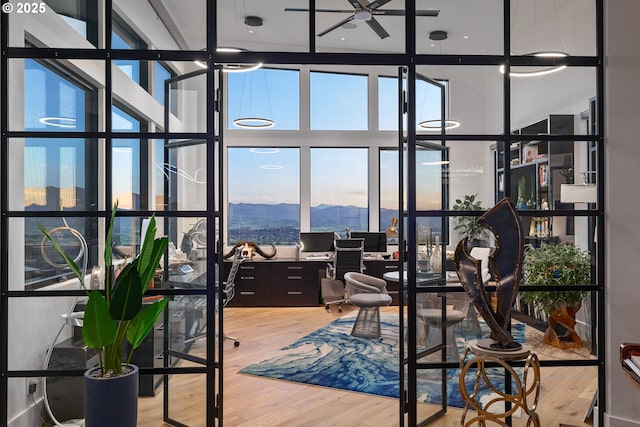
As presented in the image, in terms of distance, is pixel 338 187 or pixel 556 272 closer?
pixel 556 272

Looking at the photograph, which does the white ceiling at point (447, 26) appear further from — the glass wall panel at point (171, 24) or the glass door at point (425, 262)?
the glass door at point (425, 262)

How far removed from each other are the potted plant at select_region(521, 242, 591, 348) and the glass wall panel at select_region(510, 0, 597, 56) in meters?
1.14

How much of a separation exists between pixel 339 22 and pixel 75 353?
8.08 feet

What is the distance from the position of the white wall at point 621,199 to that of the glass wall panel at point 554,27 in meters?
0.10

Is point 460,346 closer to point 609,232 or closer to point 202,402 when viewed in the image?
point 609,232

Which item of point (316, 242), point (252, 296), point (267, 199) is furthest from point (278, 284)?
point (267, 199)

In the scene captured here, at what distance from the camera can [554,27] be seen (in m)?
2.75

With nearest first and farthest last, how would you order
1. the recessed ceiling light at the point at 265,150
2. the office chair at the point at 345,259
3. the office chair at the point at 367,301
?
1. the office chair at the point at 367,301
2. the office chair at the point at 345,259
3. the recessed ceiling light at the point at 265,150

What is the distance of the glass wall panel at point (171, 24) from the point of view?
107 inches

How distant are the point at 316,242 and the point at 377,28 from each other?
4857 mm

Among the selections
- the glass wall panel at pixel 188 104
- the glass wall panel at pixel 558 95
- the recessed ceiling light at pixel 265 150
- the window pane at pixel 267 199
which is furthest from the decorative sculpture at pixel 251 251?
the glass wall panel at pixel 558 95

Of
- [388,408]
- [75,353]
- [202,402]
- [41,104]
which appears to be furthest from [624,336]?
[41,104]

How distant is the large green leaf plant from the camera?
2.23m

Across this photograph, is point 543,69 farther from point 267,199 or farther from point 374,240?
point 267,199
